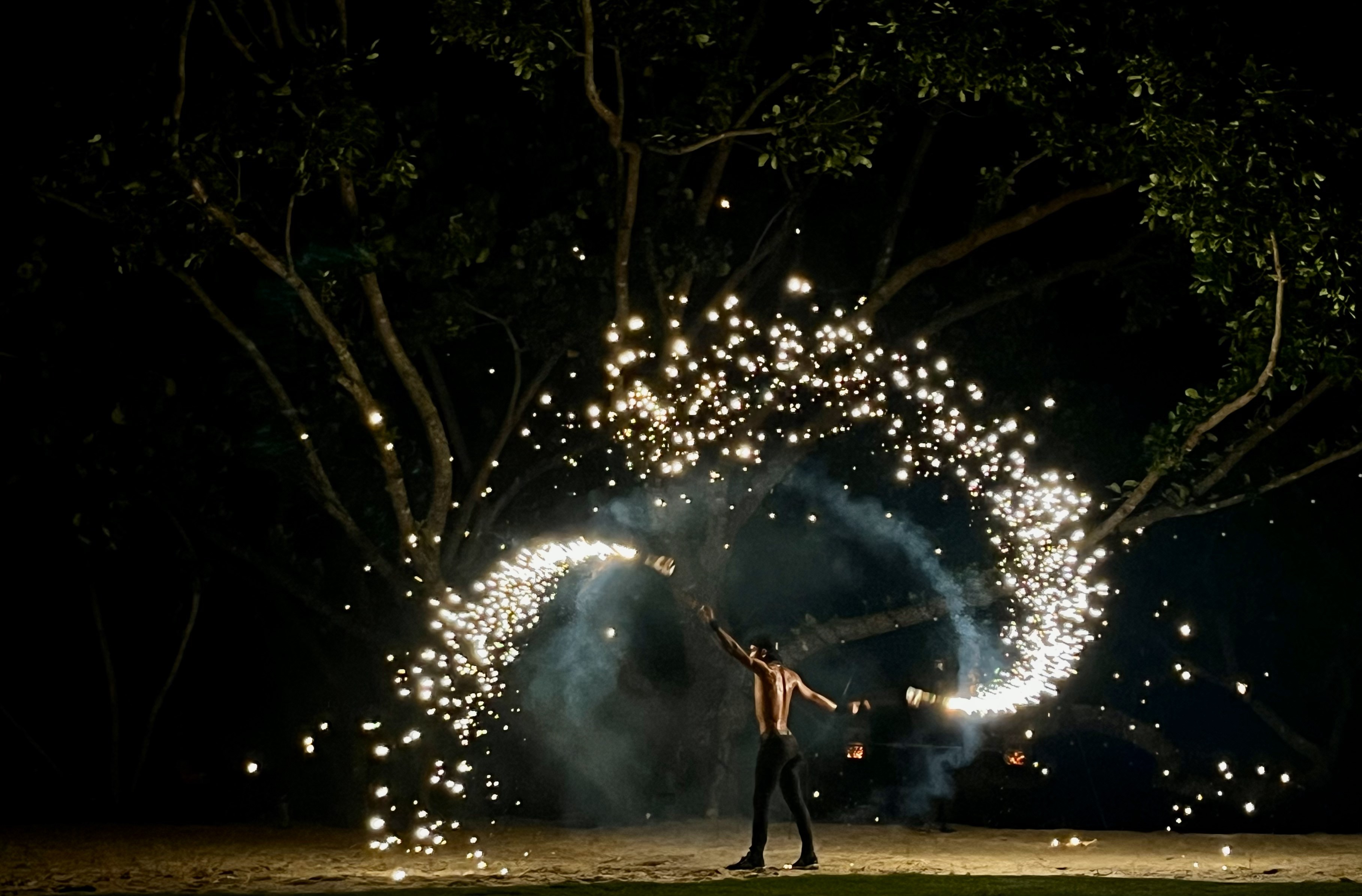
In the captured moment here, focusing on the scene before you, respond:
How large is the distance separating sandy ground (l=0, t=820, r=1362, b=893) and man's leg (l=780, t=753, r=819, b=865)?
0.23 metres

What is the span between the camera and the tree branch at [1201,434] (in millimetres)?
10859

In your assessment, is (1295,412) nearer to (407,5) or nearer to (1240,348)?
(1240,348)

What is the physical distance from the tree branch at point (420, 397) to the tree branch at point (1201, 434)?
5746 millimetres

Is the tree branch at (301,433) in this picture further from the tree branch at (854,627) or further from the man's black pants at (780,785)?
the man's black pants at (780,785)

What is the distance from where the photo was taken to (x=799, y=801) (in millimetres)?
10328

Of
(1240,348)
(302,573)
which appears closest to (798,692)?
(1240,348)

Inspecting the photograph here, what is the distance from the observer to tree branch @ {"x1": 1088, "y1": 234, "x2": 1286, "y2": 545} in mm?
10859

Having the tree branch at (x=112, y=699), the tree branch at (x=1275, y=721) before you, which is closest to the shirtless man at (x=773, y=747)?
the tree branch at (x=112, y=699)

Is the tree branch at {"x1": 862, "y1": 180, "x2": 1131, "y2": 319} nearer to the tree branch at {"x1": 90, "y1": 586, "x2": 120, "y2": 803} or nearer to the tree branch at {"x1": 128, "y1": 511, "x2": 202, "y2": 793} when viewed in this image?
the tree branch at {"x1": 128, "y1": 511, "x2": 202, "y2": 793}

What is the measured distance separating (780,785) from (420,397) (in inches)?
175

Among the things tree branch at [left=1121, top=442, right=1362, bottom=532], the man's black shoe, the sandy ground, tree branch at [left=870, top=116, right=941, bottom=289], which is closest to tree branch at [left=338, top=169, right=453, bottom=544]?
the sandy ground

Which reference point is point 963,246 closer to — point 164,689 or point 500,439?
point 500,439

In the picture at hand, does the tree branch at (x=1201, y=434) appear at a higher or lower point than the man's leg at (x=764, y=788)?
higher

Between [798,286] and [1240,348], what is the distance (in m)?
3.49
